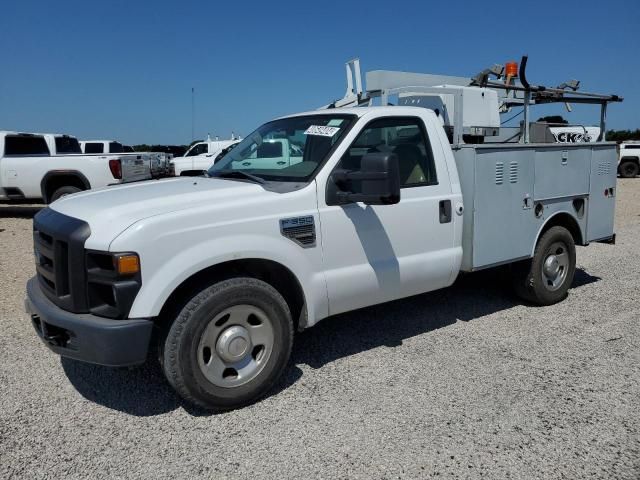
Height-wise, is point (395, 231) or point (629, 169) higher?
point (629, 169)

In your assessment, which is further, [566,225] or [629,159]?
[629,159]

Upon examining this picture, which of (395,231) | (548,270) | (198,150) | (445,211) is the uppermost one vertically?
(198,150)

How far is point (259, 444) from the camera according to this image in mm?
3168

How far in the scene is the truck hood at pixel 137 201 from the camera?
3.18 meters

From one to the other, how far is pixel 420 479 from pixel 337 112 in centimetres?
280

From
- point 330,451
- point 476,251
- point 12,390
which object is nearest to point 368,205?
point 476,251

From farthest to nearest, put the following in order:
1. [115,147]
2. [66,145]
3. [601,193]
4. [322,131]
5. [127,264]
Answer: [115,147], [66,145], [601,193], [322,131], [127,264]

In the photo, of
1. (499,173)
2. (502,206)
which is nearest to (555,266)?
(502,206)

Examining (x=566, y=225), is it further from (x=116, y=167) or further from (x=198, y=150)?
(x=198, y=150)

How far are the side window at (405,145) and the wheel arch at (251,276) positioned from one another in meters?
1.06

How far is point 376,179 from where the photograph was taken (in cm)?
351

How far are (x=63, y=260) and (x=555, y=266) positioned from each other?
4686 mm

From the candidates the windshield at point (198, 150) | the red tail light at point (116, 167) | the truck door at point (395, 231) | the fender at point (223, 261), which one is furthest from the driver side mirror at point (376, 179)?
the windshield at point (198, 150)

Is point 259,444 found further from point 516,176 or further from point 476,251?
point 516,176
